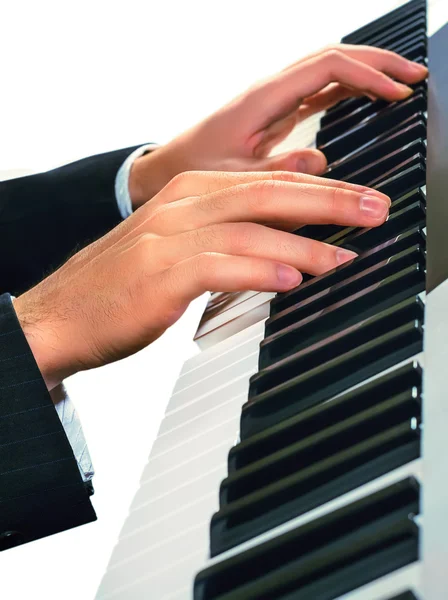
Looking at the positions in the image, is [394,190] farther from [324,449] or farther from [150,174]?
[150,174]

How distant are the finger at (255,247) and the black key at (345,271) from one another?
0.04 ft

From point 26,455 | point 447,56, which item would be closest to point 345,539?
point 26,455

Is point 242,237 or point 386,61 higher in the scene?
point 386,61

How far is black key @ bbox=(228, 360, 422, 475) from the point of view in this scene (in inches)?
22.0

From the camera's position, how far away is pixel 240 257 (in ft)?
2.62

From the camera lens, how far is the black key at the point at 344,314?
0.66 m

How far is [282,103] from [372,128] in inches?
8.7

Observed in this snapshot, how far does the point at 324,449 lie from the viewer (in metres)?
0.56

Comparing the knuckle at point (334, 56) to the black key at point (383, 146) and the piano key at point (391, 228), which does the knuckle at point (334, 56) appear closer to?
the black key at point (383, 146)

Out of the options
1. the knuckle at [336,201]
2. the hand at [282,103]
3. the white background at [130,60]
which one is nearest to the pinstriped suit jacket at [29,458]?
the knuckle at [336,201]

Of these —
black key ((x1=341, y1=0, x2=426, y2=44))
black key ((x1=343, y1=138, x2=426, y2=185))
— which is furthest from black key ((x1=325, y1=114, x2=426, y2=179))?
black key ((x1=341, y1=0, x2=426, y2=44))

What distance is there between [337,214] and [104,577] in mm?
398

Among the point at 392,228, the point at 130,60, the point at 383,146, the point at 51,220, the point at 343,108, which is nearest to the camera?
the point at 392,228

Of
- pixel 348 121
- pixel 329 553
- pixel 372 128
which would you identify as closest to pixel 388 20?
pixel 348 121
